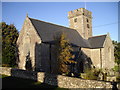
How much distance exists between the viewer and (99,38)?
33.1m

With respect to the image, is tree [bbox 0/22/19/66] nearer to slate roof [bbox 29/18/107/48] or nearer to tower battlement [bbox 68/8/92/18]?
slate roof [bbox 29/18/107/48]

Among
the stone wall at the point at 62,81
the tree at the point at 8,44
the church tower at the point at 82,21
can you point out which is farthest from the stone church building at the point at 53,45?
the stone wall at the point at 62,81

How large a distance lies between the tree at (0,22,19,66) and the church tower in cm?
1659

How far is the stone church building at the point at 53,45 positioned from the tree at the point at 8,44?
3.36 metres

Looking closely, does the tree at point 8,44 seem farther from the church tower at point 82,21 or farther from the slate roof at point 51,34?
the church tower at point 82,21

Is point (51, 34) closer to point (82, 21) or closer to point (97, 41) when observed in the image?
point (82, 21)

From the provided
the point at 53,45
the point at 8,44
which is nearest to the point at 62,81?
the point at 53,45

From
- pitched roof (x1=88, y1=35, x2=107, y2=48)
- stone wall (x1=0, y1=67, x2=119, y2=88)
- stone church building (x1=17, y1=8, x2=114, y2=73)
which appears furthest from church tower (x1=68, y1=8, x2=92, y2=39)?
stone wall (x1=0, y1=67, x2=119, y2=88)

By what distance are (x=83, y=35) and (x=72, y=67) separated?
42.2 feet

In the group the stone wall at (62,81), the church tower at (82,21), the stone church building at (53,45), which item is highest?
the church tower at (82,21)

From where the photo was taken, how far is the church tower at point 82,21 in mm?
35125

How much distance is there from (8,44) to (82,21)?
20168 mm

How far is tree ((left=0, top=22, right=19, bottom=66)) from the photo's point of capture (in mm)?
27822

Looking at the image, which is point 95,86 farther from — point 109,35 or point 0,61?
point 109,35
